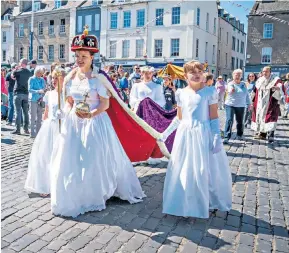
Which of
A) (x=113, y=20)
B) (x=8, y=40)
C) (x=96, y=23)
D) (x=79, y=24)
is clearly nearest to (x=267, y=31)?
(x=113, y=20)

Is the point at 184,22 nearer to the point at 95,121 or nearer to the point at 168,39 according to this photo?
the point at 168,39

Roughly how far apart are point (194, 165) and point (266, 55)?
33.4m

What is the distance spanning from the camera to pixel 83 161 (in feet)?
13.4

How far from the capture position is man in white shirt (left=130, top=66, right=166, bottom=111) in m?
7.17

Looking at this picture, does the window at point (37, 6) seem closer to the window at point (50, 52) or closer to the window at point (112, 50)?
the window at point (50, 52)

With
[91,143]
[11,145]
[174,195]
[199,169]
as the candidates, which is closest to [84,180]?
[91,143]

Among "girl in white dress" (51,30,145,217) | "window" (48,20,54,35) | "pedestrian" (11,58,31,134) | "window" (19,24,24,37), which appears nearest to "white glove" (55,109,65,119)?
"girl in white dress" (51,30,145,217)

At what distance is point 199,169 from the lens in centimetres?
390

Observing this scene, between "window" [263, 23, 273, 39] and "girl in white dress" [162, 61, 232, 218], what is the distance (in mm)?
33442

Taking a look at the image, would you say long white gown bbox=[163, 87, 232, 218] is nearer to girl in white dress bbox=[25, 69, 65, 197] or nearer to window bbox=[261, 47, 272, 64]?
girl in white dress bbox=[25, 69, 65, 197]

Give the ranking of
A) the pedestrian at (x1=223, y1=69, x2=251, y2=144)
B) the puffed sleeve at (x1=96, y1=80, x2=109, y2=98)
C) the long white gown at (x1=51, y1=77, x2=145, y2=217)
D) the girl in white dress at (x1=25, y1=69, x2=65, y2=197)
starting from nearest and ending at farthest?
the long white gown at (x1=51, y1=77, x2=145, y2=217)
the puffed sleeve at (x1=96, y1=80, x2=109, y2=98)
the girl in white dress at (x1=25, y1=69, x2=65, y2=197)
the pedestrian at (x1=223, y1=69, x2=251, y2=144)

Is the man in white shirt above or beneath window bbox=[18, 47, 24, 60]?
beneath

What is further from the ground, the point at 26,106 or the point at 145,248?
the point at 26,106

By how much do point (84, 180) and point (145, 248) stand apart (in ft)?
3.69
